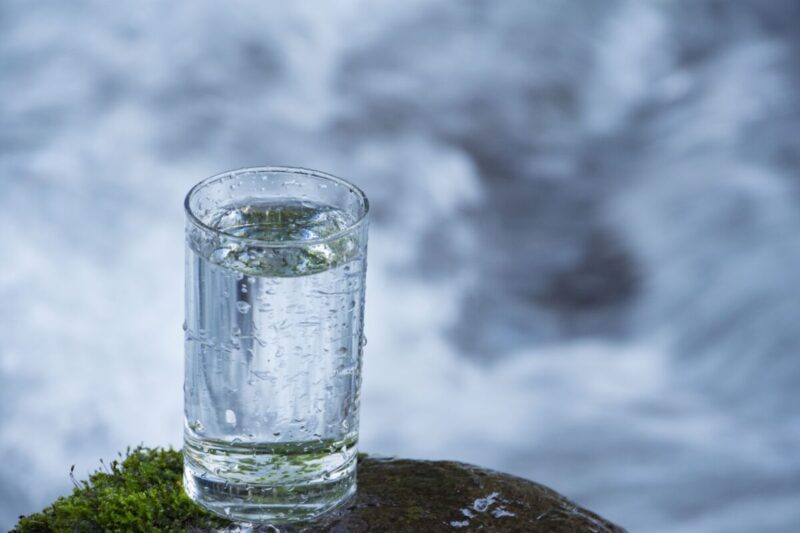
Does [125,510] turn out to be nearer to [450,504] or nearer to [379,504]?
[379,504]

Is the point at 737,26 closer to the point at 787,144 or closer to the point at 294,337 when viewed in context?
the point at 787,144

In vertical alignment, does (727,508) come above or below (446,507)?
above

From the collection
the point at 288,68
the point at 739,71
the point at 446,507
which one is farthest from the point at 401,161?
the point at 446,507

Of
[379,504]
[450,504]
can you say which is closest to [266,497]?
[379,504]

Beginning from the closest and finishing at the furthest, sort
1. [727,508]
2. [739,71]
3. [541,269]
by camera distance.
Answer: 1. [727,508]
2. [541,269]
3. [739,71]

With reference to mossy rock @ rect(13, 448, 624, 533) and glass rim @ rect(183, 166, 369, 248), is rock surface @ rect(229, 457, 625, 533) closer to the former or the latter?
mossy rock @ rect(13, 448, 624, 533)

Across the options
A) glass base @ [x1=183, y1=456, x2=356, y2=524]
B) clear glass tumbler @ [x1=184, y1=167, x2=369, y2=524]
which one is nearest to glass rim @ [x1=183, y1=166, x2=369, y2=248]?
clear glass tumbler @ [x1=184, y1=167, x2=369, y2=524]

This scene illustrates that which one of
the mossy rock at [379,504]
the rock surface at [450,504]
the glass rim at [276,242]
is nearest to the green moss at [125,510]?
the mossy rock at [379,504]

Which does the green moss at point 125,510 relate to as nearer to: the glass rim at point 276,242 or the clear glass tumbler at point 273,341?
the clear glass tumbler at point 273,341
